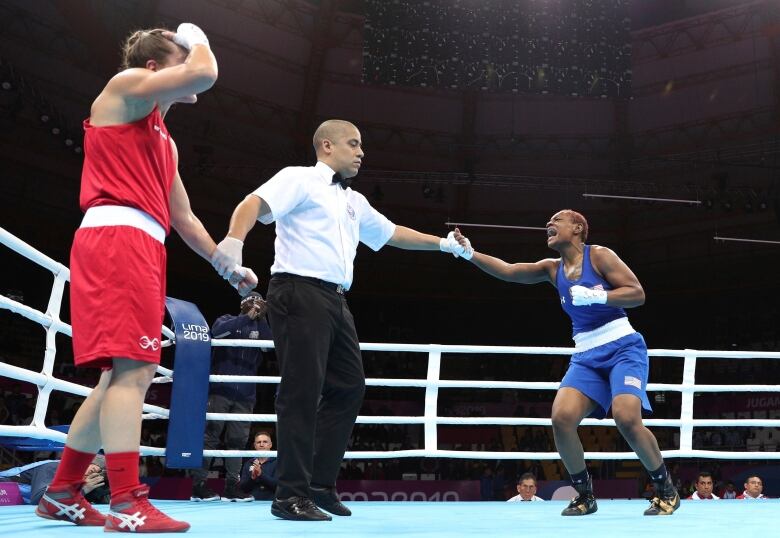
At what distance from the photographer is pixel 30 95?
13141mm

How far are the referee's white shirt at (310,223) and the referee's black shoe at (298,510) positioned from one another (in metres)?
0.81

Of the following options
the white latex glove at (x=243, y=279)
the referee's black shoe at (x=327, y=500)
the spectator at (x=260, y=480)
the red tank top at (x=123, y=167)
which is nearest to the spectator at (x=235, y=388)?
the spectator at (x=260, y=480)

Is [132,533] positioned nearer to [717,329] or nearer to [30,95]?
[30,95]

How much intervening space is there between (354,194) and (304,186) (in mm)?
410

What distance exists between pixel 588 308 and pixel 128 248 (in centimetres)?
234

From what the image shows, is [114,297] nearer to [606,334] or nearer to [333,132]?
[333,132]

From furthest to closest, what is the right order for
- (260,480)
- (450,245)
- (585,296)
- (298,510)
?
(260,480), (450,245), (585,296), (298,510)

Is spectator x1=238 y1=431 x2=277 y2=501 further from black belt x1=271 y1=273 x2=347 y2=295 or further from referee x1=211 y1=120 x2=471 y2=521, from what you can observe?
black belt x1=271 y1=273 x2=347 y2=295

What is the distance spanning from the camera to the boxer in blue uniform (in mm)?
3705

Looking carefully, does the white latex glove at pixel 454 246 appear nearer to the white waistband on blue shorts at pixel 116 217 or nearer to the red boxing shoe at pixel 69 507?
the white waistband on blue shorts at pixel 116 217

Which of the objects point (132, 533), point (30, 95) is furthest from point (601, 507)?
point (30, 95)

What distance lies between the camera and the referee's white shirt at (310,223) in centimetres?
312

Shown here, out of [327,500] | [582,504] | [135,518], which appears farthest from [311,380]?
[582,504]

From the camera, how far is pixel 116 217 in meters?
2.30
